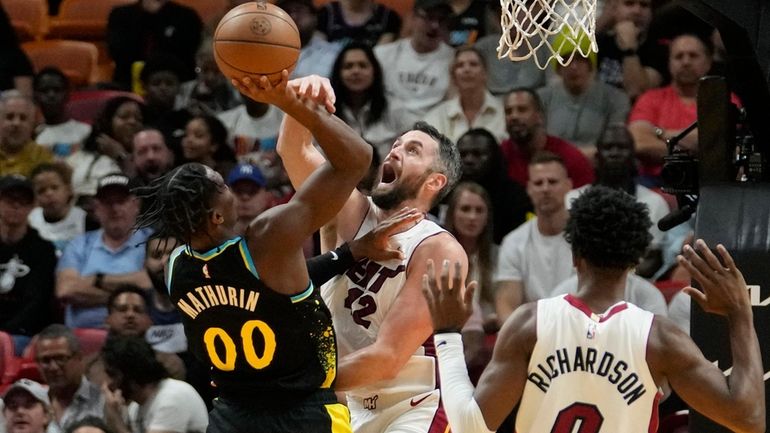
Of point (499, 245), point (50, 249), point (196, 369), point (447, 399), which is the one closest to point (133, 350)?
point (196, 369)

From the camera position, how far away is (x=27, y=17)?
1242 centimetres

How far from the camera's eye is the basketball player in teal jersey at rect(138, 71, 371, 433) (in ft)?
14.7

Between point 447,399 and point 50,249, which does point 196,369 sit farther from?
point 447,399

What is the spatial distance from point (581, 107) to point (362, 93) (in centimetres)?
158

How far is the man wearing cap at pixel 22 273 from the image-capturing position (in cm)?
880

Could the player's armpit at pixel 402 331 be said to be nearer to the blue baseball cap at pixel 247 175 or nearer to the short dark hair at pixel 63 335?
the short dark hair at pixel 63 335

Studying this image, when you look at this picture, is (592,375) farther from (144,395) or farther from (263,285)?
(144,395)

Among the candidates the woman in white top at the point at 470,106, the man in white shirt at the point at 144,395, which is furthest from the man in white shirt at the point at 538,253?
the man in white shirt at the point at 144,395

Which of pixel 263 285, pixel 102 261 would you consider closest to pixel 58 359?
pixel 102 261

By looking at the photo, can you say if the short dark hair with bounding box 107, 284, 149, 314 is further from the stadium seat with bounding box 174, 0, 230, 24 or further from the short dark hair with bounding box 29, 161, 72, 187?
the stadium seat with bounding box 174, 0, 230, 24

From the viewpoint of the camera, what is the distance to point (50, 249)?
29.5 ft

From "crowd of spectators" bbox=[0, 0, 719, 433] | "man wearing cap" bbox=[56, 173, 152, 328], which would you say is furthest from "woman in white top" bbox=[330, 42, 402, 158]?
"man wearing cap" bbox=[56, 173, 152, 328]

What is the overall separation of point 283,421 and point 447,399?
638 mm

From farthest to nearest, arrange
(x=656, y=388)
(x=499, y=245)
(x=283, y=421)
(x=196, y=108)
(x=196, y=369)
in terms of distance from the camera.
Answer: (x=196, y=108)
(x=499, y=245)
(x=196, y=369)
(x=283, y=421)
(x=656, y=388)
